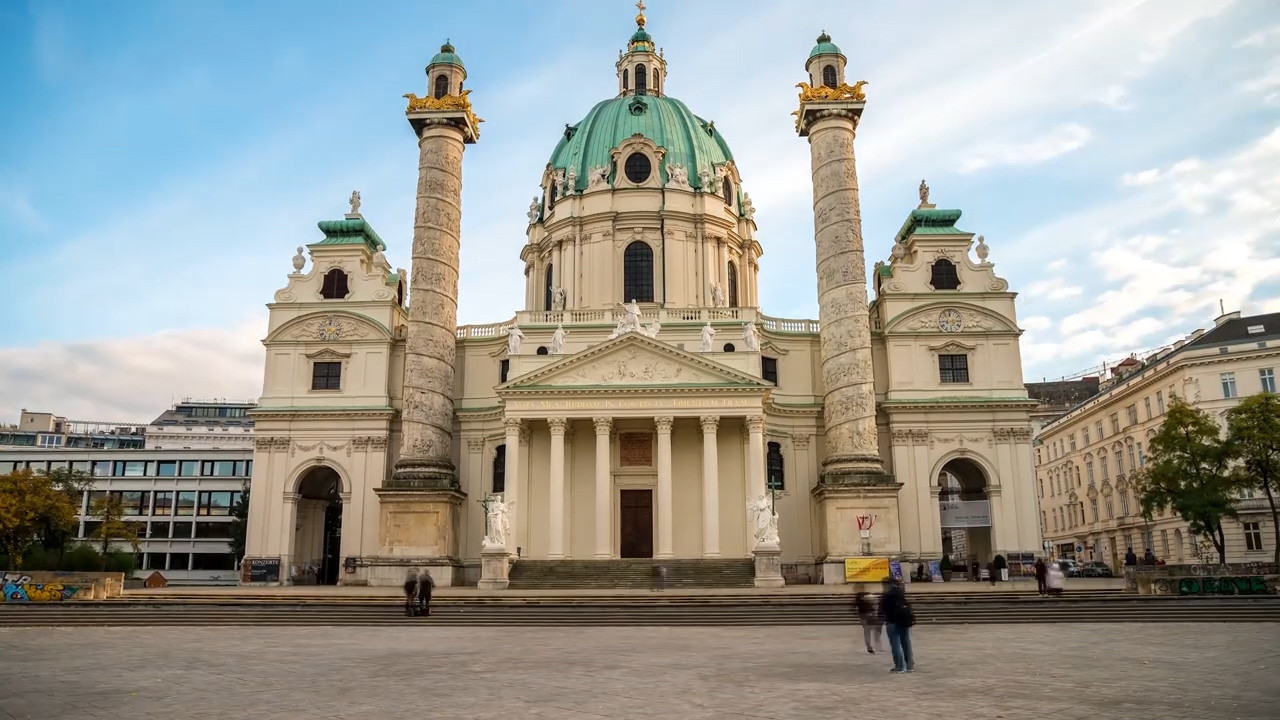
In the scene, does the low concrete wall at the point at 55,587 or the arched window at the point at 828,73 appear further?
the arched window at the point at 828,73

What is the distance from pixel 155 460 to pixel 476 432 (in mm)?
43578

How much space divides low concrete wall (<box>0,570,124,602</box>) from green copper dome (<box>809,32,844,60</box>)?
3461cm

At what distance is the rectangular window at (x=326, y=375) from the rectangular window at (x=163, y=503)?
37.3m

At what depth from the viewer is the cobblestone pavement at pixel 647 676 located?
35.2 feet

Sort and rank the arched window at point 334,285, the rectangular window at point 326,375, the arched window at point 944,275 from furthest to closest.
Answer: the arched window at point 334,285 < the arched window at point 944,275 < the rectangular window at point 326,375

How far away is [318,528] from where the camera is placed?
48.7 m

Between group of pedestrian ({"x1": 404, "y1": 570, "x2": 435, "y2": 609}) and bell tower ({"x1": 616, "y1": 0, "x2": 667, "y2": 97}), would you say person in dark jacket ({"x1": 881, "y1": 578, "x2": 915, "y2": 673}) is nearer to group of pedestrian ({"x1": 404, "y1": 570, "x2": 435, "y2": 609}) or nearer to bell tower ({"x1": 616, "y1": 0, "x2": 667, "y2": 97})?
group of pedestrian ({"x1": 404, "y1": 570, "x2": 435, "y2": 609})

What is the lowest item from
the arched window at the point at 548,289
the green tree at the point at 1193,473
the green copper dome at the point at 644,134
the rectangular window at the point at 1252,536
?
the rectangular window at the point at 1252,536

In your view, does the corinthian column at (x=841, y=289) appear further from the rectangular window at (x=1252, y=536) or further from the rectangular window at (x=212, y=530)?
the rectangular window at (x=212, y=530)

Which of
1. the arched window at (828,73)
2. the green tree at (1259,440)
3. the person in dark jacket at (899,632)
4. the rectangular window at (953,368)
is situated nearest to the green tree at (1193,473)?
the green tree at (1259,440)

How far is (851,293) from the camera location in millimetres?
40344

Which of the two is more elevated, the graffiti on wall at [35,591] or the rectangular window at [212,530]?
the rectangular window at [212,530]

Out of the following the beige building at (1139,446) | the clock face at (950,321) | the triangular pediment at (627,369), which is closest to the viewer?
the triangular pediment at (627,369)

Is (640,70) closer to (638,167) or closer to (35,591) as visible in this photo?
(638,167)
